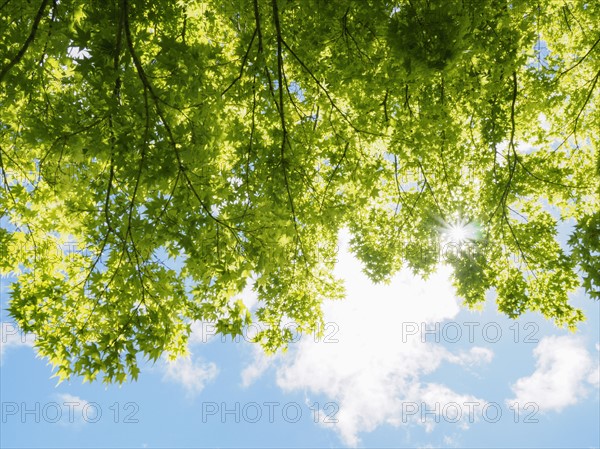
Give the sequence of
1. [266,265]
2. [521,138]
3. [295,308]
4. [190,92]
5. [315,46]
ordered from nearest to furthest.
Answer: [190,92] < [266,265] < [315,46] < [295,308] < [521,138]

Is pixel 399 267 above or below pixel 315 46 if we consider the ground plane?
below

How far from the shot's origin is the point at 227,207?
4949 millimetres

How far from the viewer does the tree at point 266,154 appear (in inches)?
165

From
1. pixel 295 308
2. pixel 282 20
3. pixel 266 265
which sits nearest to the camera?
pixel 266 265

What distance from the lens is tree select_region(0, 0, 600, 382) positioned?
165 inches

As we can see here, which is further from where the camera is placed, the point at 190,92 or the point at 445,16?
the point at 190,92

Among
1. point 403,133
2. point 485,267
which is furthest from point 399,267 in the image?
point 403,133

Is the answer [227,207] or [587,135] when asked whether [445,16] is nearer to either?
[227,207]

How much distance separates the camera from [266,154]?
5621 mm

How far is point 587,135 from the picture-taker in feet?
28.9

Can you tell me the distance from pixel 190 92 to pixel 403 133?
3.80 m

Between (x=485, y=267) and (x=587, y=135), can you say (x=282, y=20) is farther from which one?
(x=587, y=135)

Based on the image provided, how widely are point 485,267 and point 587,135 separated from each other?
13.5ft

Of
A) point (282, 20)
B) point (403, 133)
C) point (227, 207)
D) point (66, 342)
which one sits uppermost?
point (282, 20)
